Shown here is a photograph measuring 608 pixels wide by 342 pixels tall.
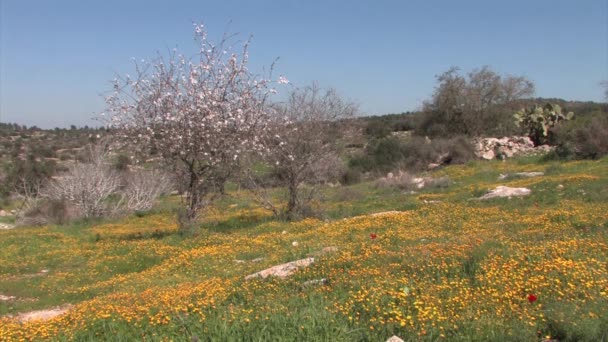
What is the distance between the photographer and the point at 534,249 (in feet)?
26.9

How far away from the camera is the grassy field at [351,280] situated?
207 inches

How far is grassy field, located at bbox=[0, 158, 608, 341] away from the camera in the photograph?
525cm

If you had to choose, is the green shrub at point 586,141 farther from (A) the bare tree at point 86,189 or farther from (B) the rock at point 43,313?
(B) the rock at point 43,313

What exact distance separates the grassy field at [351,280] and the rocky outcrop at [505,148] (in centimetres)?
2096

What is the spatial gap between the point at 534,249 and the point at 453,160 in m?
30.0

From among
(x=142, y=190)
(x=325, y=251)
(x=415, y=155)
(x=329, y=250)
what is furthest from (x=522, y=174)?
(x=142, y=190)

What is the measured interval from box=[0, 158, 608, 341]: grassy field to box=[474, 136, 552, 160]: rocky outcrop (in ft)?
68.8

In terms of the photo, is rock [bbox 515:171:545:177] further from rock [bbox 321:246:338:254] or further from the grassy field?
rock [bbox 321:246:338:254]

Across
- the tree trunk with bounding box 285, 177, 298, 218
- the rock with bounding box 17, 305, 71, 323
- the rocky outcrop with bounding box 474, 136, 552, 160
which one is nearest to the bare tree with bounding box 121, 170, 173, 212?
the tree trunk with bounding box 285, 177, 298, 218

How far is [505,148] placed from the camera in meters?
39.2

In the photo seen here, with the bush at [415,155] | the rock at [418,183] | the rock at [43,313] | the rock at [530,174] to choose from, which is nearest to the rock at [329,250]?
the rock at [43,313]

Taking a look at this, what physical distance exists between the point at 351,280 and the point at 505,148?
35.0 meters

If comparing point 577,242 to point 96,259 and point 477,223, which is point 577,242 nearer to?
point 477,223

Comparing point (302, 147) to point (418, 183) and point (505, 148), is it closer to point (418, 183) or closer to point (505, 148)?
point (418, 183)
